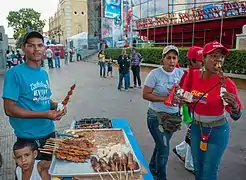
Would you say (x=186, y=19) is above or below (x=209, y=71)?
above

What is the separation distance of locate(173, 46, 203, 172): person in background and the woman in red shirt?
363 millimetres

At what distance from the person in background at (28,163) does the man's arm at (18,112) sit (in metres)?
0.24

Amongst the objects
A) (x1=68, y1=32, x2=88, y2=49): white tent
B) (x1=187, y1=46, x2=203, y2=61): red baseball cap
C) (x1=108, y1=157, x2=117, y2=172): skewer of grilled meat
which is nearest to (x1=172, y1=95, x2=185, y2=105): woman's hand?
(x1=108, y1=157, x2=117, y2=172): skewer of grilled meat

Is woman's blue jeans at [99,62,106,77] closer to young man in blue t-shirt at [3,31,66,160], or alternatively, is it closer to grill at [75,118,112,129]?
grill at [75,118,112,129]

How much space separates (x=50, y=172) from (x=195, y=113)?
5.05ft

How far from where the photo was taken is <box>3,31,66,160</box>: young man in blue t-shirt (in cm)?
212

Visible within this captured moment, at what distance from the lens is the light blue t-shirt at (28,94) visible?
2134mm

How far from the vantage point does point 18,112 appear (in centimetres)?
210

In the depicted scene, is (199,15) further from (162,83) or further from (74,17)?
(74,17)

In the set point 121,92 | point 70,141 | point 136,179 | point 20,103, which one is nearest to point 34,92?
point 20,103

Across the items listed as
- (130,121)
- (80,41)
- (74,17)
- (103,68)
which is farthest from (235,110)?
(74,17)

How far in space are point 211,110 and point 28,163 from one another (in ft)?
5.81

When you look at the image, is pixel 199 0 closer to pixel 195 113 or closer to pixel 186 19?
pixel 186 19

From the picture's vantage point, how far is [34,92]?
2.22 m
